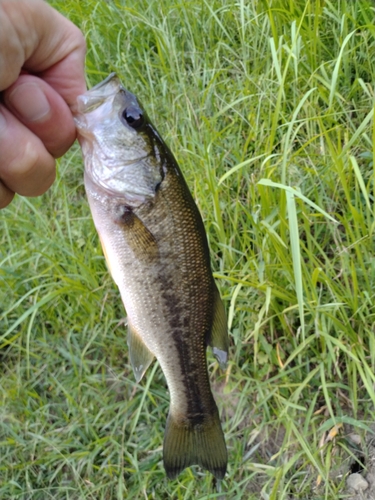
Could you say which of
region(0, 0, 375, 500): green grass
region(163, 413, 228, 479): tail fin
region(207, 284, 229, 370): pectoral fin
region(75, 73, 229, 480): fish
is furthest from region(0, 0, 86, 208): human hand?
region(163, 413, 228, 479): tail fin

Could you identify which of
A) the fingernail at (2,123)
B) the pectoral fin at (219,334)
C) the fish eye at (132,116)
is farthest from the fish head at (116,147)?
the pectoral fin at (219,334)

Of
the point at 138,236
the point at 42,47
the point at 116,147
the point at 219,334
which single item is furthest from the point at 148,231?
the point at 42,47

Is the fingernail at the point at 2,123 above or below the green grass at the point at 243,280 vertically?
above

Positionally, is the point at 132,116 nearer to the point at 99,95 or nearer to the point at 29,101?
the point at 99,95

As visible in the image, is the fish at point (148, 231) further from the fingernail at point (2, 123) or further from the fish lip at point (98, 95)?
the fingernail at point (2, 123)

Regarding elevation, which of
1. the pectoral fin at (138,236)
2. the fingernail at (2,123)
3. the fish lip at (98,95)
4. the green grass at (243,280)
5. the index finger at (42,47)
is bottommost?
the green grass at (243,280)

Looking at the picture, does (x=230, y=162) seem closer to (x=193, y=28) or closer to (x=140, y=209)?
(x=193, y=28)

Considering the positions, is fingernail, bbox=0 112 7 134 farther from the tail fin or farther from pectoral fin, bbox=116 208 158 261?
the tail fin

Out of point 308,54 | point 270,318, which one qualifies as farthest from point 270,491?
point 308,54
